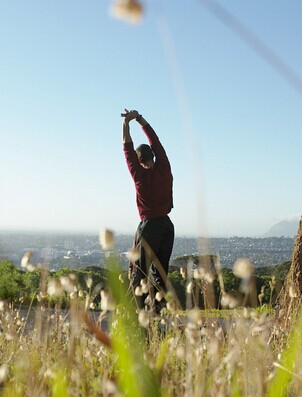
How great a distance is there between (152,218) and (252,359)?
3227mm

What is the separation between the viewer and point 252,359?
6.64 feet

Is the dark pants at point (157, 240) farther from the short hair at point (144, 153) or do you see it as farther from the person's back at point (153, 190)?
the short hair at point (144, 153)

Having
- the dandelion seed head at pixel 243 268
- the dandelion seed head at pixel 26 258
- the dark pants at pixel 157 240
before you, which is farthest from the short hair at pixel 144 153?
the dandelion seed head at pixel 243 268

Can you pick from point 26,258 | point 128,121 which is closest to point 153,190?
point 128,121

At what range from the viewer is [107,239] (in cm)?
107

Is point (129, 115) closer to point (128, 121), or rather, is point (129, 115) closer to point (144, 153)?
point (128, 121)

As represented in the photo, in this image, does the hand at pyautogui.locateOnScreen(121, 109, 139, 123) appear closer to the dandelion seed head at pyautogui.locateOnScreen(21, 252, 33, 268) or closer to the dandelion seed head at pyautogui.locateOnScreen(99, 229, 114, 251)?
the dandelion seed head at pyautogui.locateOnScreen(21, 252, 33, 268)

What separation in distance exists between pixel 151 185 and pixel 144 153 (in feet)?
1.03

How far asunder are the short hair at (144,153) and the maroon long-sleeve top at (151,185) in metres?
0.07

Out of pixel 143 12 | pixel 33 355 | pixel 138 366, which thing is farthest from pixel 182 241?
pixel 143 12

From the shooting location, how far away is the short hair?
17.4ft

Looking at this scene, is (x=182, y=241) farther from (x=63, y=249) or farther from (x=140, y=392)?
(x=140, y=392)

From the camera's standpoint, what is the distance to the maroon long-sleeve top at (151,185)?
516cm

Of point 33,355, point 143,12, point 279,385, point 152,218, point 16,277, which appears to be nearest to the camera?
point 143,12
